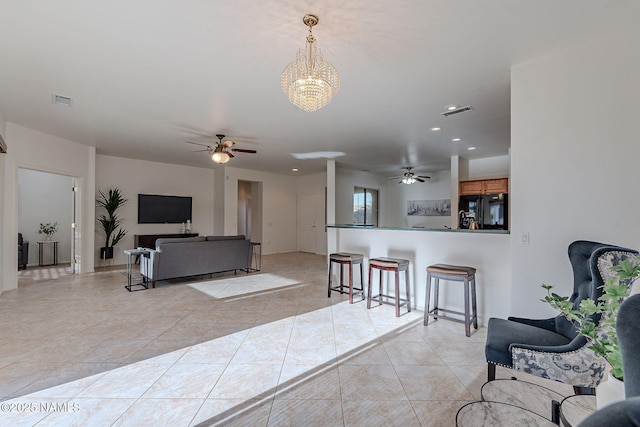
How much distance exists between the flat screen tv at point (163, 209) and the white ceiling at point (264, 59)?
2.78 metres

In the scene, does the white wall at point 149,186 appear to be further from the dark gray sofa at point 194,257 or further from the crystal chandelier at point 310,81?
the crystal chandelier at point 310,81

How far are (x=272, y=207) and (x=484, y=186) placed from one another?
6.06 meters

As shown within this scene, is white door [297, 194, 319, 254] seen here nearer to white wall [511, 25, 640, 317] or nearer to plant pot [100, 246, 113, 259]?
plant pot [100, 246, 113, 259]

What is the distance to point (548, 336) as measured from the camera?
6.48 ft

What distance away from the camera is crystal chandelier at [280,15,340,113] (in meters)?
2.19

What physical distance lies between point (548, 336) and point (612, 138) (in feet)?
5.37

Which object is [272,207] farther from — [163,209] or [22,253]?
[22,253]

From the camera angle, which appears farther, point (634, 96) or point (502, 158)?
point (502, 158)

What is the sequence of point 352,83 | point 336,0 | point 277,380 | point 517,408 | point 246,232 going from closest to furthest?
1. point 517,408
2. point 336,0
3. point 277,380
4. point 352,83
5. point 246,232

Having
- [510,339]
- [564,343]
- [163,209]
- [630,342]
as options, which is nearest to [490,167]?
[564,343]

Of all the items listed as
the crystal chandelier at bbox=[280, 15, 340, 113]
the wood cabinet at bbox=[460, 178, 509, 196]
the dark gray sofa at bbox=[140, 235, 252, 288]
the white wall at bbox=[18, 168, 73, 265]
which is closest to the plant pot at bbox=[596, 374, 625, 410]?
the crystal chandelier at bbox=[280, 15, 340, 113]

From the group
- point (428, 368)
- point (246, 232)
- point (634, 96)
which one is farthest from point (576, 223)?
point (246, 232)

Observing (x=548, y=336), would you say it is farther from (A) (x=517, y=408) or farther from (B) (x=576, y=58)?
(B) (x=576, y=58)

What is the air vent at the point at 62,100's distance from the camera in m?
3.53
